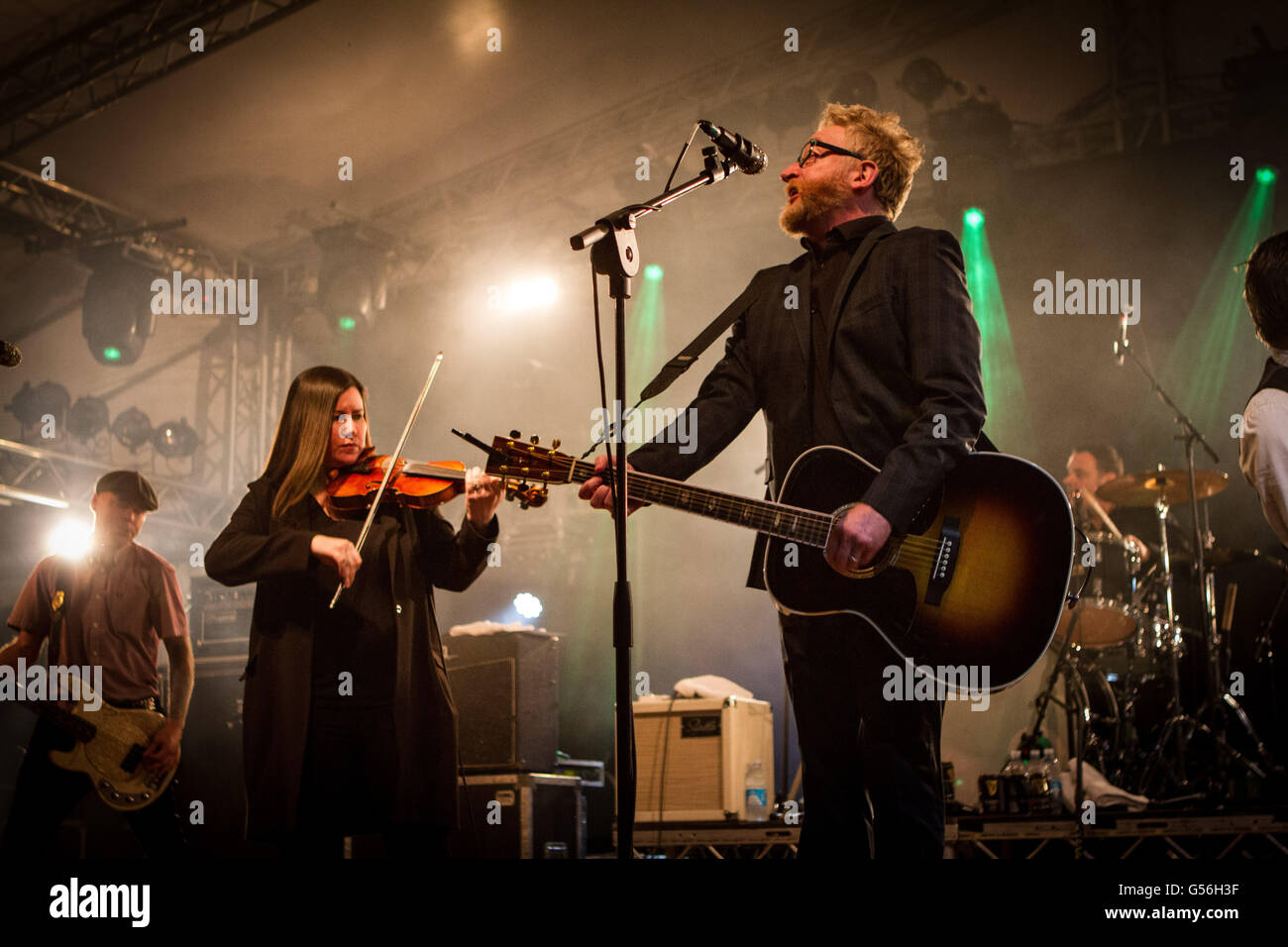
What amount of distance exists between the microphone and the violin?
124 cm

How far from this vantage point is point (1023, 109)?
8.92 m

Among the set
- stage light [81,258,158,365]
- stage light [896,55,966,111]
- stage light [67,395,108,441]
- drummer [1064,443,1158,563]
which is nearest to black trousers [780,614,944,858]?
drummer [1064,443,1158,563]

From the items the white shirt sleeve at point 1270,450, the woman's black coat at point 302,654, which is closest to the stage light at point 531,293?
the woman's black coat at point 302,654

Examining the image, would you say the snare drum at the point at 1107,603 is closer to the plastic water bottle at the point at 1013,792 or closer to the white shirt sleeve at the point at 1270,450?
the plastic water bottle at the point at 1013,792

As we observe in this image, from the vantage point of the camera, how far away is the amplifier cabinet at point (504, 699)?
5469 millimetres

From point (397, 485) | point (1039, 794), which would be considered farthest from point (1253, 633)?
point (397, 485)

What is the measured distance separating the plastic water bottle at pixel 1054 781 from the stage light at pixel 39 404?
9595 millimetres

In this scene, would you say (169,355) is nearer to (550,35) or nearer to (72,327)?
(72,327)

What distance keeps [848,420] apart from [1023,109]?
7.49 metres

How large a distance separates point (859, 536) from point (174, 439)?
10.9m

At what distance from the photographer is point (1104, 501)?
7.21 meters

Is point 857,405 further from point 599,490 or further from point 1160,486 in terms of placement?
Result: point 1160,486

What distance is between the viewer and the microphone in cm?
285

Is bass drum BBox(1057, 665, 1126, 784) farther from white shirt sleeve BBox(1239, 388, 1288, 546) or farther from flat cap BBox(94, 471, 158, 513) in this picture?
flat cap BBox(94, 471, 158, 513)
